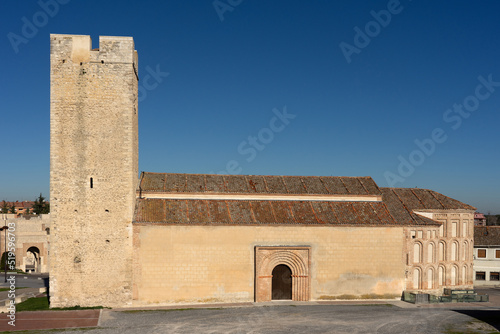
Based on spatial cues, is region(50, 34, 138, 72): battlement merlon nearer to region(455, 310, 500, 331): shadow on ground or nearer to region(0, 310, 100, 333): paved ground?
region(0, 310, 100, 333): paved ground

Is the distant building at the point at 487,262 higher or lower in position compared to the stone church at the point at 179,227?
lower

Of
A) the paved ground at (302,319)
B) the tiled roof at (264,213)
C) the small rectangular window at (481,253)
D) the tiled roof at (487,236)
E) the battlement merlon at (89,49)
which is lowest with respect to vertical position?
the paved ground at (302,319)

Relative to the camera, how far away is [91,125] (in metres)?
24.4

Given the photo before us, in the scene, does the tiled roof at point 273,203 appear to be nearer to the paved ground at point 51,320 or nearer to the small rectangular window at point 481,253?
the paved ground at point 51,320

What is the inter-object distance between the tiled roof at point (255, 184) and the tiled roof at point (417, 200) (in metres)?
1.66

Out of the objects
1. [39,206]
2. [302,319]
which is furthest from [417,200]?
[39,206]

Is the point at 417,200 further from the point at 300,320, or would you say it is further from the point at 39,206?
the point at 39,206

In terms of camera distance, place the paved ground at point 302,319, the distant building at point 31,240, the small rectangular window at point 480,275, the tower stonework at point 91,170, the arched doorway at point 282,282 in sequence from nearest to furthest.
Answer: the paved ground at point 302,319
the tower stonework at point 91,170
the arched doorway at point 282,282
the small rectangular window at point 480,275
the distant building at point 31,240

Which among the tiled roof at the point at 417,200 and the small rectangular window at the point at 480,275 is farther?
the small rectangular window at the point at 480,275

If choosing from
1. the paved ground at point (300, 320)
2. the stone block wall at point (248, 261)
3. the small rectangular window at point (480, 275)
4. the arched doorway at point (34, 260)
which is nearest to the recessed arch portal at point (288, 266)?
the stone block wall at point (248, 261)

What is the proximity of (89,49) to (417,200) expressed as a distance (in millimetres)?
26364

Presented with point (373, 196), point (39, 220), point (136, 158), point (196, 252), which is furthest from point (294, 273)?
point (39, 220)

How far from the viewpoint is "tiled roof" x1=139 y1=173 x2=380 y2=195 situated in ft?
93.7

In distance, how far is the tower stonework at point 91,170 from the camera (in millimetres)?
24078
